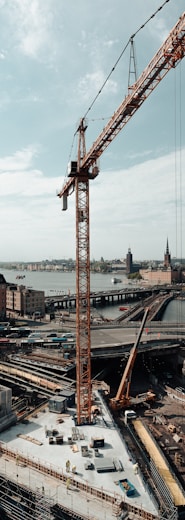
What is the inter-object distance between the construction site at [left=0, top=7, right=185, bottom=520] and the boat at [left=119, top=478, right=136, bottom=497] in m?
0.05

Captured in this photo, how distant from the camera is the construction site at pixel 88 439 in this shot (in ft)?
60.5

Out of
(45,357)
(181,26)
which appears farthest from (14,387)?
(181,26)

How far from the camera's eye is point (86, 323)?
1204 inches

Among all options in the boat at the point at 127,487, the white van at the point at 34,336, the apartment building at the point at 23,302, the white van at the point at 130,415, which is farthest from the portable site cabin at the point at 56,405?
the apartment building at the point at 23,302

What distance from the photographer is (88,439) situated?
25062 millimetres

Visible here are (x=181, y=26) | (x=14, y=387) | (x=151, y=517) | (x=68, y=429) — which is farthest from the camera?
(x=14, y=387)

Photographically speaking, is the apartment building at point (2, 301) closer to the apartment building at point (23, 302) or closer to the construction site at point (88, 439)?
the apartment building at point (23, 302)

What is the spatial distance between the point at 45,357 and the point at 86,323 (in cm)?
1744

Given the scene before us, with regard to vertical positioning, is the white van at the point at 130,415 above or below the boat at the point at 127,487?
below

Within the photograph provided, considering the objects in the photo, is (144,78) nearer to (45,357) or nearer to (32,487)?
(32,487)

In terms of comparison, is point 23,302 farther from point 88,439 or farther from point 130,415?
point 88,439

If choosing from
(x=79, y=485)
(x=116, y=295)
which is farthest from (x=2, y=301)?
(x=116, y=295)

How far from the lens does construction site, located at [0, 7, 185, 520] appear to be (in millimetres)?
18453

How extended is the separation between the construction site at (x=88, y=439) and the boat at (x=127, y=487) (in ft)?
0.17
